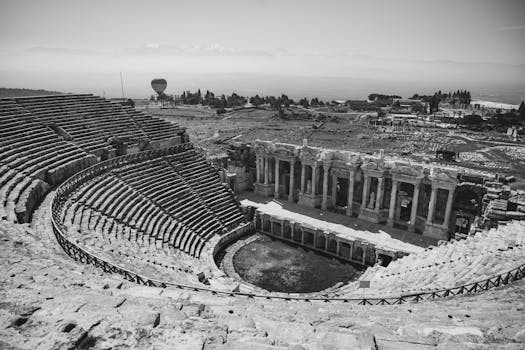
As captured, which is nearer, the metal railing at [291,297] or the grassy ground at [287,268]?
the metal railing at [291,297]

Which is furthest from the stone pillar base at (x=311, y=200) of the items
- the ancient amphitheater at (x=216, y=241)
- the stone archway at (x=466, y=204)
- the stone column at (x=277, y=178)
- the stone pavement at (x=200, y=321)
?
the stone pavement at (x=200, y=321)

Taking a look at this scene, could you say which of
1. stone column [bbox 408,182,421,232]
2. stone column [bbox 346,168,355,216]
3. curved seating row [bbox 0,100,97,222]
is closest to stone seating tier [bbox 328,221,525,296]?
stone column [bbox 408,182,421,232]

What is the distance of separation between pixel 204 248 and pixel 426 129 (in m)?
63.6

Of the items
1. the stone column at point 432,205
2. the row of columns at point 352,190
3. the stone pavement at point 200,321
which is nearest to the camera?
the stone pavement at point 200,321

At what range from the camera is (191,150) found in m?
37.6

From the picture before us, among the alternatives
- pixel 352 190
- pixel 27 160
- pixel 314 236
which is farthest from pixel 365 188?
pixel 27 160

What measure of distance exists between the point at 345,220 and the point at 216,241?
12.7 meters

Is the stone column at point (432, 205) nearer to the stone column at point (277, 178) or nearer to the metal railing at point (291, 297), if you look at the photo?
the stone column at point (277, 178)

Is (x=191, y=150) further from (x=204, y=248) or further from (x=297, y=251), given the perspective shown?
(x=297, y=251)

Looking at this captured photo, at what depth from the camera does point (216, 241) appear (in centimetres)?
2984

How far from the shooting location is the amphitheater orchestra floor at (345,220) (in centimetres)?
3032

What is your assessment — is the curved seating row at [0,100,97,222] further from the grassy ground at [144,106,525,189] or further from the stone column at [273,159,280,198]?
the grassy ground at [144,106,525,189]

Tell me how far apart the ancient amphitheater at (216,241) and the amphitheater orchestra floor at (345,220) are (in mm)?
206

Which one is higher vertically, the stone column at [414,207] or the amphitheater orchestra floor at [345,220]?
the stone column at [414,207]
